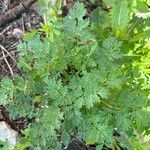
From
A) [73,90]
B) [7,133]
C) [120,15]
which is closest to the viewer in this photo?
[73,90]

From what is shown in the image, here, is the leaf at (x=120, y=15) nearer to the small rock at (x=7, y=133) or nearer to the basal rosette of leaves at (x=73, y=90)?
the basal rosette of leaves at (x=73, y=90)

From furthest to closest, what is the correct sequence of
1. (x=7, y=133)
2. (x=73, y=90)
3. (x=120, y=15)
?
(x=7, y=133), (x=120, y=15), (x=73, y=90)

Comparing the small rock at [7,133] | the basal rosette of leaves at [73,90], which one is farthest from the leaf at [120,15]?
the small rock at [7,133]

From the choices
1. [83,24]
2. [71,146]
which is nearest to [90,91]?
[83,24]

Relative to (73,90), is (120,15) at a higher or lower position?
higher

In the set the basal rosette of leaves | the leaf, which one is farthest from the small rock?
the leaf

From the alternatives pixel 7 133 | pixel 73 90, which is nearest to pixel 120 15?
pixel 73 90

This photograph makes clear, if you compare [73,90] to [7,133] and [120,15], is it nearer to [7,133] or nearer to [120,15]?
[120,15]
